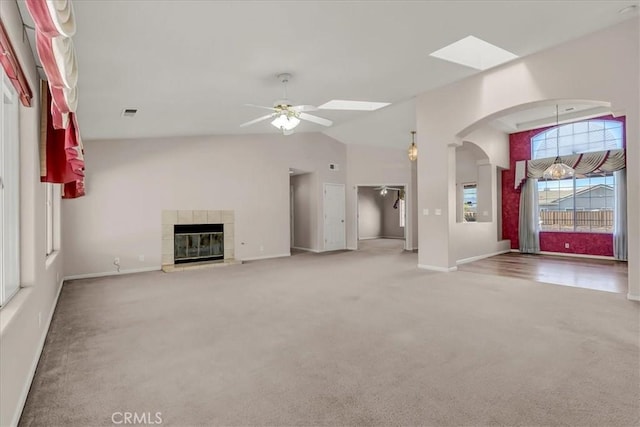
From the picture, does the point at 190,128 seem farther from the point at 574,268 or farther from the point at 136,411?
the point at 574,268

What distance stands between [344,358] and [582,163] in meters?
8.28

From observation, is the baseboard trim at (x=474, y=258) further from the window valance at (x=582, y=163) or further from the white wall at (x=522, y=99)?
the window valance at (x=582, y=163)

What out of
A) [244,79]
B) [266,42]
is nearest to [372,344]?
[266,42]

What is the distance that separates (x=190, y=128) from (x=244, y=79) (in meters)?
2.63

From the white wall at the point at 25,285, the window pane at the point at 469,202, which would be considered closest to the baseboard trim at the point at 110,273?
the white wall at the point at 25,285

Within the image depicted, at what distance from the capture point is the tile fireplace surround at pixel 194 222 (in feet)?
22.6

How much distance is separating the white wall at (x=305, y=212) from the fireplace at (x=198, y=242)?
2.74 meters

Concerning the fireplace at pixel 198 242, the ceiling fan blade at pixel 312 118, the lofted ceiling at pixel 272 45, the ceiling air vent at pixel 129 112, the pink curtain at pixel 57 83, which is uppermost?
the lofted ceiling at pixel 272 45

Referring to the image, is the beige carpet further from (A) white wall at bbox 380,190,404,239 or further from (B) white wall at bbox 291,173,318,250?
(A) white wall at bbox 380,190,404,239

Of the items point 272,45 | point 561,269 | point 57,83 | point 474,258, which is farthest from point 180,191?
point 561,269

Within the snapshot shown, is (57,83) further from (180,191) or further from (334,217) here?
(334,217)

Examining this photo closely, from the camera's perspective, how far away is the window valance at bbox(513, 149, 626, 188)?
7.45 m

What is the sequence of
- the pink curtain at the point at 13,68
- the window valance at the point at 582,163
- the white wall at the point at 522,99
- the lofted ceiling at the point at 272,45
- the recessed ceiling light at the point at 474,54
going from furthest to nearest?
the window valance at the point at 582,163, the recessed ceiling light at the point at 474,54, the white wall at the point at 522,99, the lofted ceiling at the point at 272,45, the pink curtain at the point at 13,68

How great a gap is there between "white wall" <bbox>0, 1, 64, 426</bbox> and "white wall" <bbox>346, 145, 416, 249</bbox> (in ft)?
25.1
